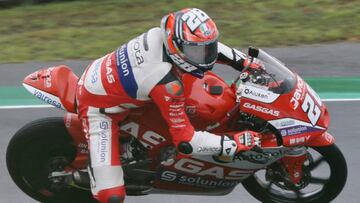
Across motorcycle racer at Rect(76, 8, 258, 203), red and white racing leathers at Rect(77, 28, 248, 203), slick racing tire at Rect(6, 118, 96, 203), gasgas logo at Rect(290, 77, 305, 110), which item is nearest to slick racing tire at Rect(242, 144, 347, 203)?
gasgas logo at Rect(290, 77, 305, 110)

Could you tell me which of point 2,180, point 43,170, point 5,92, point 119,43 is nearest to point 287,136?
point 43,170

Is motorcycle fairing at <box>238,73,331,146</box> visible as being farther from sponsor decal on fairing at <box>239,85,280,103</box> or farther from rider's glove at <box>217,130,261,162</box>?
rider's glove at <box>217,130,261,162</box>

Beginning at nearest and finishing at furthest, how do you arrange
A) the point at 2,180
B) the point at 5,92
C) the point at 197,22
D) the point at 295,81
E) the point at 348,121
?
the point at 197,22, the point at 295,81, the point at 2,180, the point at 348,121, the point at 5,92

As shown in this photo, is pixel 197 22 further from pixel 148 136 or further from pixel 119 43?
pixel 119 43

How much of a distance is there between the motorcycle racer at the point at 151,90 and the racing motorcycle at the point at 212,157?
19 centimetres

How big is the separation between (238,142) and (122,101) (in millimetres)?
828

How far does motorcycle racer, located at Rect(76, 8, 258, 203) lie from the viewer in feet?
16.1

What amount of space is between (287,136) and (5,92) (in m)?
4.44

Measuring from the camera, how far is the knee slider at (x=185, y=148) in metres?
5.02

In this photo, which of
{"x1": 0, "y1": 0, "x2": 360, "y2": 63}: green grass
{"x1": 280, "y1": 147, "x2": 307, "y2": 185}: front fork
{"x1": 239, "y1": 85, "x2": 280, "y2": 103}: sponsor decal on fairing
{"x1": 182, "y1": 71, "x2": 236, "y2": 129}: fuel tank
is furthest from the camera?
{"x1": 0, "y1": 0, "x2": 360, "y2": 63}: green grass

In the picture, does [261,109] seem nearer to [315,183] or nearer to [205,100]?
[205,100]

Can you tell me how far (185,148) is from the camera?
504 cm

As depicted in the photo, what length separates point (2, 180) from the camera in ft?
21.5

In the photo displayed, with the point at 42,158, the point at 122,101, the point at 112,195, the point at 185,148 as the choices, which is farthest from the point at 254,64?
the point at 42,158
